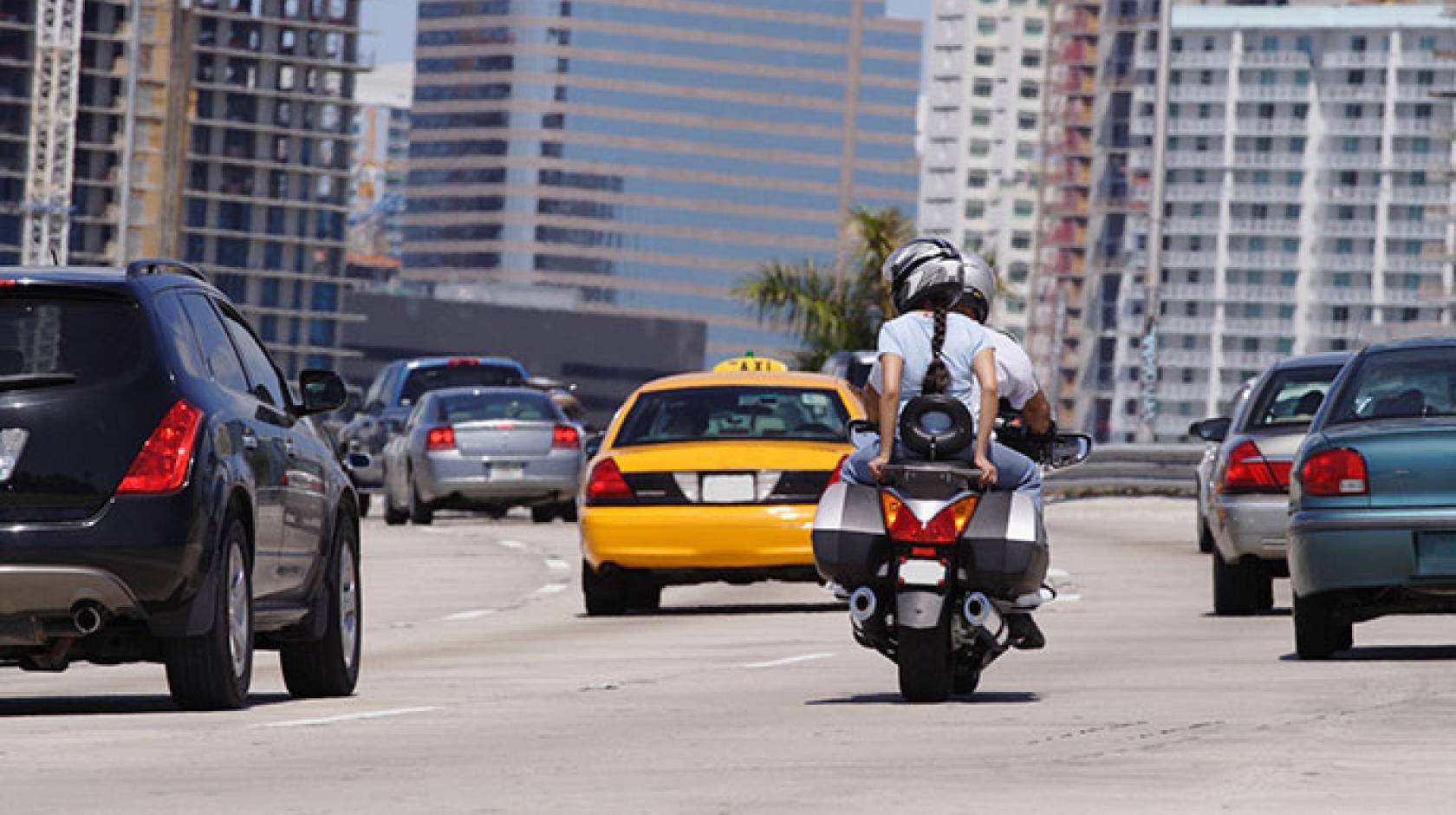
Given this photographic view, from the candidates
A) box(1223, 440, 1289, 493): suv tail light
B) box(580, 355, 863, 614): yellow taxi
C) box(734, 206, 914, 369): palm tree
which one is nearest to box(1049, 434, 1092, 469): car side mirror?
box(580, 355, 863, 614): yellow taxi

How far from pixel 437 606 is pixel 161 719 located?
11.1 m

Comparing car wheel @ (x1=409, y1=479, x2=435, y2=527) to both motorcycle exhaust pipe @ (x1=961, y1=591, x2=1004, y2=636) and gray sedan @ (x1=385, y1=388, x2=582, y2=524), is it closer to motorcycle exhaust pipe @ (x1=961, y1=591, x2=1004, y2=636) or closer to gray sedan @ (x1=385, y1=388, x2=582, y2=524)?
gray sedan @ (x1=385, y1=388, x2=582, y2=524)

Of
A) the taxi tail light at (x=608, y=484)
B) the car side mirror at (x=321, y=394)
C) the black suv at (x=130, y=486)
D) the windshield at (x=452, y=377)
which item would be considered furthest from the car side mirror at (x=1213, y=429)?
the windshield at (x=452, y=377)

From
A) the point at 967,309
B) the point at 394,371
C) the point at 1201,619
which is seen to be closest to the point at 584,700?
the point at 967,309

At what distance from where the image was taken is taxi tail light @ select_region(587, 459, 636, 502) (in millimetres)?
20812

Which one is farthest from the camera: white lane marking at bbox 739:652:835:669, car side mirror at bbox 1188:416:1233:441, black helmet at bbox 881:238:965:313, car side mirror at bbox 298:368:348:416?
car side mirror at bbox 1188:416:1233:441

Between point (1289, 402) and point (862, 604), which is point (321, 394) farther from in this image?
point (1289, 402)

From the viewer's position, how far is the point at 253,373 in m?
13.3

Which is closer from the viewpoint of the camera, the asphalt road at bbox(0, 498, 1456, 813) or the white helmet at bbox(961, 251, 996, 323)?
the asphalt road at bbox(0, 498, 1456, 813)

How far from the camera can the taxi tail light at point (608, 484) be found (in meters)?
20.8

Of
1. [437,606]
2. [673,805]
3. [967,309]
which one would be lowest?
[437,606]

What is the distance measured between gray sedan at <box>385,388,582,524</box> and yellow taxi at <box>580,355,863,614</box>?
15801 mm

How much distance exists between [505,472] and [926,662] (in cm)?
2494

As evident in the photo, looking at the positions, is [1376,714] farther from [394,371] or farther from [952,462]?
[394,371]
